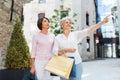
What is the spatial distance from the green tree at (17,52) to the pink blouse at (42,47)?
9.21ft

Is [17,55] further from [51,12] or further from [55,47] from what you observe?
[51,12]

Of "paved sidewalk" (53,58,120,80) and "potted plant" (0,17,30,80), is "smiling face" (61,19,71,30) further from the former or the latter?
"paved sidewalk" (53,58,120,80)

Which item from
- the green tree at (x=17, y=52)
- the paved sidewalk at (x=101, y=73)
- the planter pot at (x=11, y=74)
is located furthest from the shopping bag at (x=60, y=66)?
the paved sidewalk at (x=101, y=73)

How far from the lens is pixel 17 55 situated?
6.76 metres

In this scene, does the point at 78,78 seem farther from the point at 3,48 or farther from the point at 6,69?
the point at 3,48

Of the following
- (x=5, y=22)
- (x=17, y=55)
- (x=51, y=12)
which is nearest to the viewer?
(x=17, y=55)

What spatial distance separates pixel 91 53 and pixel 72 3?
313 inches

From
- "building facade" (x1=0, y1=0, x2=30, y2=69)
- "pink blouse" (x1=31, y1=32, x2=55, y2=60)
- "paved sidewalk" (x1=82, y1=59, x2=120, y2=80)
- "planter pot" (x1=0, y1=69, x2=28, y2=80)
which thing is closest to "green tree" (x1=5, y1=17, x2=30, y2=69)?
"building facade" (x1=0, y1=0, x2=30, y2=69)

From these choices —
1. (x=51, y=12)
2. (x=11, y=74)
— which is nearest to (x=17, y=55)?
(x=11, y=74)

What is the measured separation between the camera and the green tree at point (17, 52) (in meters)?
6.74

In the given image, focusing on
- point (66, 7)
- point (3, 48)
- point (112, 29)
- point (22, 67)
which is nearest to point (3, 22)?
point (3, 48)

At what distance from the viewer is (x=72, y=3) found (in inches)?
1076

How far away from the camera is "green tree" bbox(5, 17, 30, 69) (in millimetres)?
6742

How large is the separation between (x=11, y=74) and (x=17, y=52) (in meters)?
0.64
